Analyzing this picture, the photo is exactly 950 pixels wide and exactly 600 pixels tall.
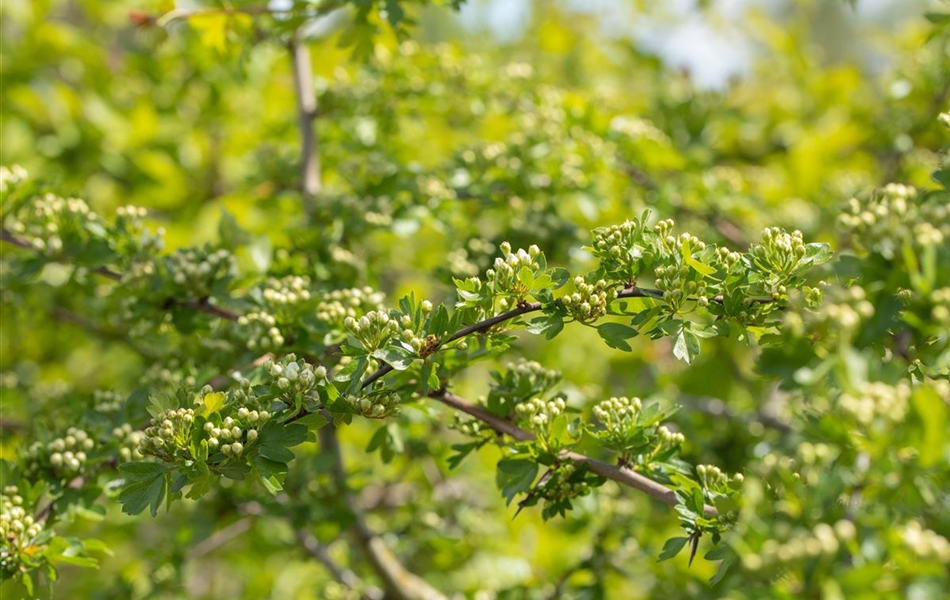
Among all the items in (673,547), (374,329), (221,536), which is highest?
(374,329)

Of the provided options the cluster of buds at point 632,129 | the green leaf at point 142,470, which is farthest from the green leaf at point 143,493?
the cluster of buds at point 632,129

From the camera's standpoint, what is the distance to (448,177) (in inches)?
112

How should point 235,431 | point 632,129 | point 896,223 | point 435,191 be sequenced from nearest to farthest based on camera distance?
1. point 896,223
2. point 235,431
3. point 435,191
4. point 632,129

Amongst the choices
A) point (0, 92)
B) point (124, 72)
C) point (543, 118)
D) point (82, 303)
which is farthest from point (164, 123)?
point (543, 118)

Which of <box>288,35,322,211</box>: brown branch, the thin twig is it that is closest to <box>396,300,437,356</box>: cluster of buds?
Answer: <box>288,35,322,211</box>: brown branch

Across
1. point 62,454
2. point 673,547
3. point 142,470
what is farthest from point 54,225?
point 673,547

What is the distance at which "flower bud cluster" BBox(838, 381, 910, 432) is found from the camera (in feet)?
3.76

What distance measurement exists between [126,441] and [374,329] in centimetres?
82

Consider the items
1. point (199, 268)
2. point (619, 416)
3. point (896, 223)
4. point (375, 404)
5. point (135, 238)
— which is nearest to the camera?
point (896, 223)

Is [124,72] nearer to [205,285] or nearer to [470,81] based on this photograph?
[470,81]

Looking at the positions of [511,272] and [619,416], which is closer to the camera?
[511,272]

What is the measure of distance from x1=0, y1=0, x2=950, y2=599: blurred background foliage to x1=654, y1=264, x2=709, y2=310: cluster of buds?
840 mm

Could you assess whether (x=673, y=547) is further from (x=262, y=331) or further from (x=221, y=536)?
(x=221, y=536)

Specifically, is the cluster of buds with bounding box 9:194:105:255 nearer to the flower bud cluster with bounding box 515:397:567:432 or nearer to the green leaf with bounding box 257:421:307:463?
the green leaf with bounding box 257:421:307:463
